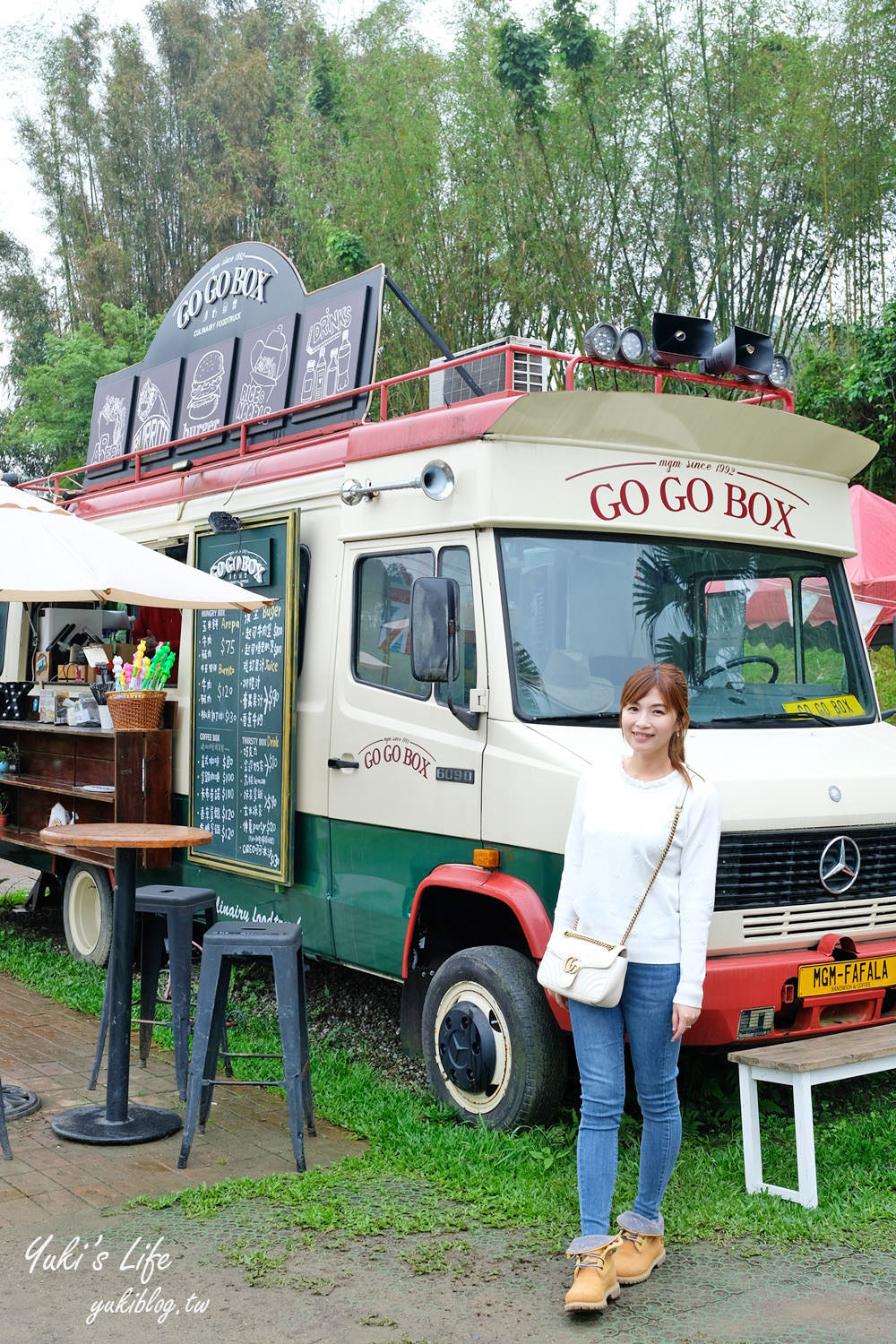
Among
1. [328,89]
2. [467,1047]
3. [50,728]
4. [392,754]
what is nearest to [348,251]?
[328,89]

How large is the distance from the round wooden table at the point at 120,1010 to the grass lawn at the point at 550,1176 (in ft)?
2.17

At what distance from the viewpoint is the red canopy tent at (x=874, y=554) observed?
37.3 ft

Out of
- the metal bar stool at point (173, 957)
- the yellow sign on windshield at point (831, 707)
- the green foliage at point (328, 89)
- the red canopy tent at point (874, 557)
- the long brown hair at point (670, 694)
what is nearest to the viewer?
the long brown hair at point (670, 694)

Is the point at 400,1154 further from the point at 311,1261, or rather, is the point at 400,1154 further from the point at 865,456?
the point at 865,456

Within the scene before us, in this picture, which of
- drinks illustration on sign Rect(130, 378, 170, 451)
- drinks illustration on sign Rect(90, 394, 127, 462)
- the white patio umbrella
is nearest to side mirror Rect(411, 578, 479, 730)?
the white patio umbrella

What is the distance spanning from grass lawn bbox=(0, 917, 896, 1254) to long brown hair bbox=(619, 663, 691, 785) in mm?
Result: 1520

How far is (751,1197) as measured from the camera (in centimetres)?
453

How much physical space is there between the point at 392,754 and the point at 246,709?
4.23 ft

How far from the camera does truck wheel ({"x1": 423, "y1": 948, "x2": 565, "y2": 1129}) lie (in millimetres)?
4859

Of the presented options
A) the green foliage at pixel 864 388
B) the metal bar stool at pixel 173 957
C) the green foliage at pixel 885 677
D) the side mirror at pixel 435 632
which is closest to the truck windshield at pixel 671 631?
the side mirror at pixel 435 632

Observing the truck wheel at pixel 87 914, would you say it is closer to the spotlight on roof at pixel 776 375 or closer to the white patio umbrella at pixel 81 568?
the white patio umbrella at pixel 81 568

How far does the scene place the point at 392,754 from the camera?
18.7 feet

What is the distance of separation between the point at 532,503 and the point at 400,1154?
242cm

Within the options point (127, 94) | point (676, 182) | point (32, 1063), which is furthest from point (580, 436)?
point (127, 94)
